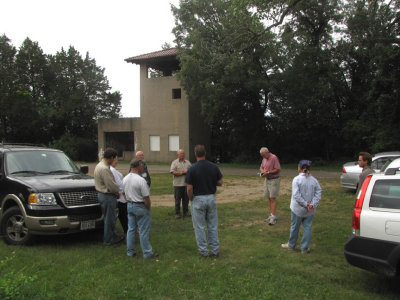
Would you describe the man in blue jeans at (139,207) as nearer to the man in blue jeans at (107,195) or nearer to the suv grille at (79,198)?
the man in blue jeans at (107,195)

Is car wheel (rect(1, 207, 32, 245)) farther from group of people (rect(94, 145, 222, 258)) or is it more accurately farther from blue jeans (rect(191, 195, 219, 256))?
blue jeans (rect(191, 195, 219, 256))

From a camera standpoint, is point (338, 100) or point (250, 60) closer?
point (250, 60)

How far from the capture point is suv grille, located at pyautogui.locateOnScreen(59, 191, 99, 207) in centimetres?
637

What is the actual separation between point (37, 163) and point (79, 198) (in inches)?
67.9

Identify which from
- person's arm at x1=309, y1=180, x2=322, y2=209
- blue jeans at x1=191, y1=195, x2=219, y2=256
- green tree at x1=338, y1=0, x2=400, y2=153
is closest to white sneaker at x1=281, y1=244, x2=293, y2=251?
person's arm at x1=309, y1=180, x2=322, y2=209

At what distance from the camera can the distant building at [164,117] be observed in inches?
1288

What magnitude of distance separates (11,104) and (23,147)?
38.7 metres

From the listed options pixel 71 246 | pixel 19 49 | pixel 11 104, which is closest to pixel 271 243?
pixel 71 246

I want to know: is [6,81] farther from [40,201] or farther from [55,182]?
[40,201]

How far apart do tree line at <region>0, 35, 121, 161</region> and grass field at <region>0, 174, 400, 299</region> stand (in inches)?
1392

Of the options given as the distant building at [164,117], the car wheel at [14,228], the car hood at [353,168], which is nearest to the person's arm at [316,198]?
the car wheel at [14,228]

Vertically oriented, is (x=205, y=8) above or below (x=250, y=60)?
above

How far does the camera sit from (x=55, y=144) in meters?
40.7

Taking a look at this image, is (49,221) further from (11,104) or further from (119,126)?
(11,104)
